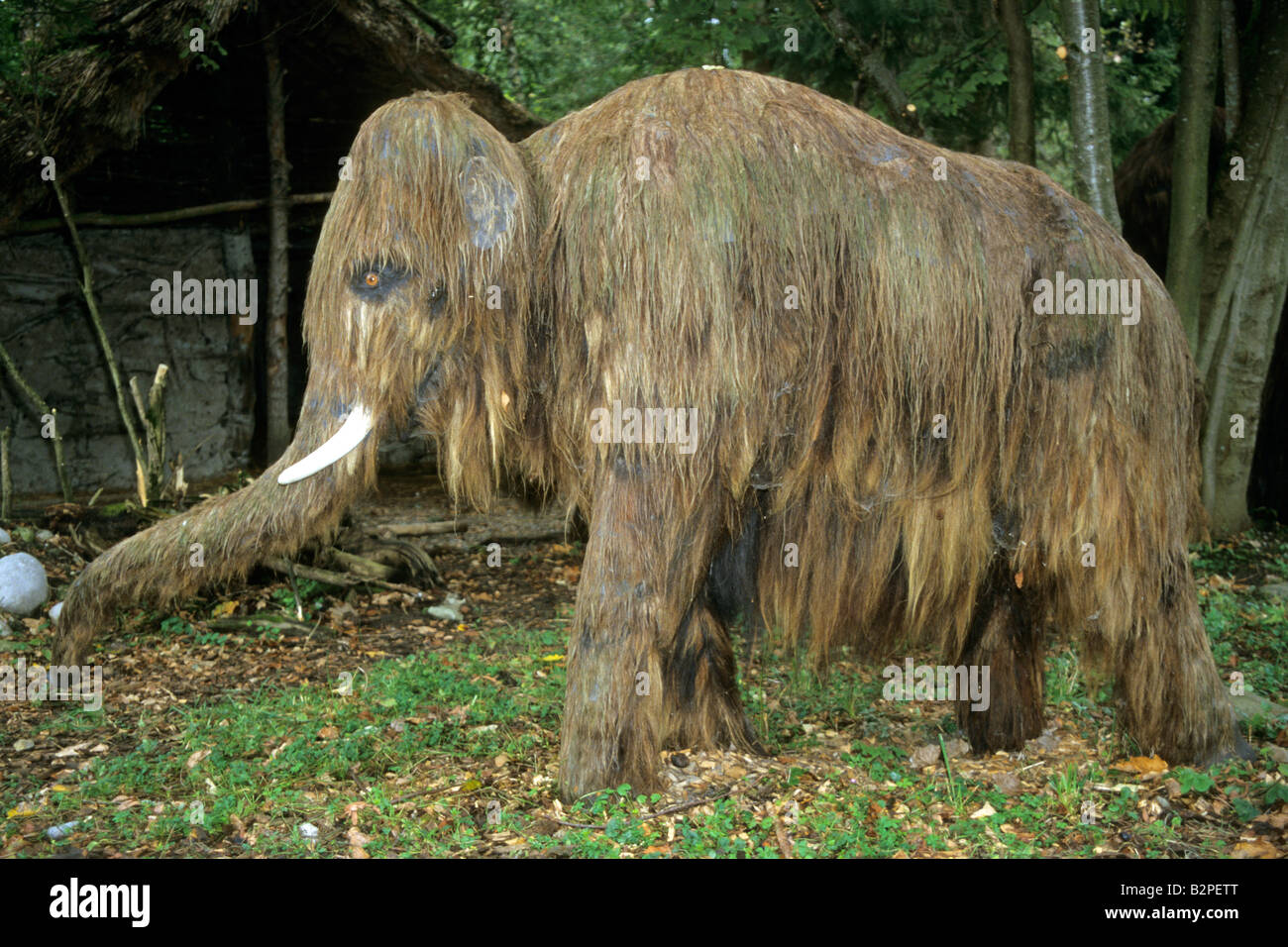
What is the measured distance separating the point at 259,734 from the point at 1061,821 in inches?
119

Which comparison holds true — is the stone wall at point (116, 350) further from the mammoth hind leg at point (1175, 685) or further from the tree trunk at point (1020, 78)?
the mammoth hind leg at point (1175, 685)

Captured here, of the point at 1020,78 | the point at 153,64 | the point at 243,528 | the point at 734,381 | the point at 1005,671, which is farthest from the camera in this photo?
the point at 153,64

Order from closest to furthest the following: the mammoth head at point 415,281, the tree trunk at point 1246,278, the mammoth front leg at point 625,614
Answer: the mammoth front leg at point 625,614
the mammoth head at point 415,281
the tree trunk at point 1246,278

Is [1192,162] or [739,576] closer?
[739,576]

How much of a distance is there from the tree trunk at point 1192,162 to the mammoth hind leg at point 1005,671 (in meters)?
3.48

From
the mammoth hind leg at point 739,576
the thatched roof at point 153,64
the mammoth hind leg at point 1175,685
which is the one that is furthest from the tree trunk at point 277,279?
the mammoth hind leg at point 1175,685

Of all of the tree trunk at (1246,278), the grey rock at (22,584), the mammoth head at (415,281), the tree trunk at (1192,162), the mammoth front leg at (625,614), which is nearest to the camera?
the mammoth front leg at (625,614)

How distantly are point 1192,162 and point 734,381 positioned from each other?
5.03 m

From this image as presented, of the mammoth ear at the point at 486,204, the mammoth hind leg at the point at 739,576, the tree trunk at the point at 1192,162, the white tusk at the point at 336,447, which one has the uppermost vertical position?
the tree trunk at the point at 1192,162

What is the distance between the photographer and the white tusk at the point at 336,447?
12.7 ft

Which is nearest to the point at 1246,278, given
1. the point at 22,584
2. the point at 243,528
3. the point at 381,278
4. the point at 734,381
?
the point at 734,381

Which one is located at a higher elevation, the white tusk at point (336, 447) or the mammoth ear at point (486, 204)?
the mammoth ear at point (486, 204)

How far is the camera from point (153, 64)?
298 inches

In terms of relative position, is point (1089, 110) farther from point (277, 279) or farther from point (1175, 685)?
point (277, 279)
